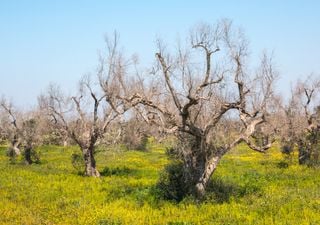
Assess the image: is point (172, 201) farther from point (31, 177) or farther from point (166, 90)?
point (31, 177)

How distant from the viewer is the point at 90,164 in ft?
102

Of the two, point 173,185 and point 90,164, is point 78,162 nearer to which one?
point 90,164

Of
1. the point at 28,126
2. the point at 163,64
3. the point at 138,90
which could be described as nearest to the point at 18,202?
the point at 138,90

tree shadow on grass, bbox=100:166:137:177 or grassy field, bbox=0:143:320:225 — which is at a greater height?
tree shadow on grass, bbox=100:166:137:177

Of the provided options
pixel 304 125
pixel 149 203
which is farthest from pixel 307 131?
pixel 149 203

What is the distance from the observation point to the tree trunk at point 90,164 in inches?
1213

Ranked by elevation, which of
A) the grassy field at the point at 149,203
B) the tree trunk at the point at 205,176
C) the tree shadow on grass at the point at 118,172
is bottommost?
the grassy field at the point at 149,203

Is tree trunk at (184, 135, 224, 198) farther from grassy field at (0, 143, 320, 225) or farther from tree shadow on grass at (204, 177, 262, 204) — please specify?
grassy field at (0, 143, 320, 225)

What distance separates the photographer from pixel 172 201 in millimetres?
19469

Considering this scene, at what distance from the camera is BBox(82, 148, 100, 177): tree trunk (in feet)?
101

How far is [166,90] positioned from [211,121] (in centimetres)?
263

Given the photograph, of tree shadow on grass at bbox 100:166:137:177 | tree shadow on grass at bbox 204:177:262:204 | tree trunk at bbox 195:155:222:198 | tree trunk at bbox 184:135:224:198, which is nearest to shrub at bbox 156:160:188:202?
tree trunk at bbox 184:135:224:198

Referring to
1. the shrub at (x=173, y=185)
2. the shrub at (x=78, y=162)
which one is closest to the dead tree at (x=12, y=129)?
the shrub at (x=78, y=162)

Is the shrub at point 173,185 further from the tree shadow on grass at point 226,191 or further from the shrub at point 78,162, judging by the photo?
the shrub at point 78,162
